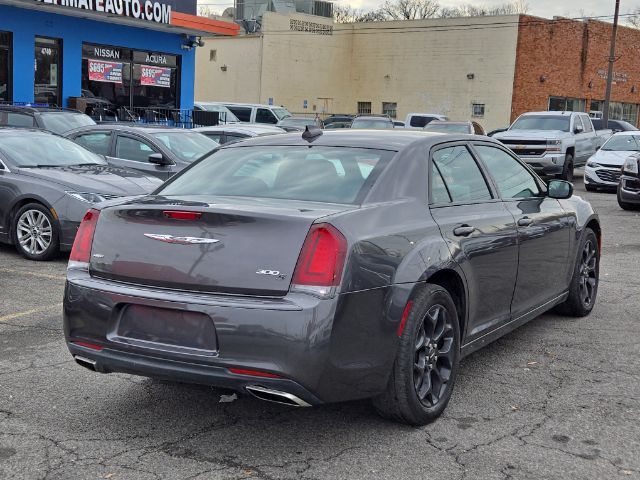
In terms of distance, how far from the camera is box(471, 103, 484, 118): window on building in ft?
153

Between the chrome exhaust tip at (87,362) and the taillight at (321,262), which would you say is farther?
the chrome exhaust tip at (87,362)

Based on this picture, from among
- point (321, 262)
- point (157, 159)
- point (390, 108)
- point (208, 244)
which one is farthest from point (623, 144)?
point (390, 108)

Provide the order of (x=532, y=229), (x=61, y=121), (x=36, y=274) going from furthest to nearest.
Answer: (x=61, y=121) < (x=36, y=274) < (x=532, y=229)

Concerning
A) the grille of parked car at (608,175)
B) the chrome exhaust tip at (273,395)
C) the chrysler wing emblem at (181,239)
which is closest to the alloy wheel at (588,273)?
the chrome exhaust tip at (273,395)

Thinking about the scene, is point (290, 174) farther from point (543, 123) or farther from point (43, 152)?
point (543, 123)

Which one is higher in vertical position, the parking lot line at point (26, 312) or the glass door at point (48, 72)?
the glass door at point (48, 72)

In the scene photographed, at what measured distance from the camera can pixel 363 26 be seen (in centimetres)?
5041

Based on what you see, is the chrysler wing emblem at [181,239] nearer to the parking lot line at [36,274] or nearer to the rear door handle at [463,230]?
the rear door handle at [463,230]

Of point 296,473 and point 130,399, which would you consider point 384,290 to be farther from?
point 130,399

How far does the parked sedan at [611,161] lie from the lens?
64.8ft

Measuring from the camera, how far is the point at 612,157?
20000 mm

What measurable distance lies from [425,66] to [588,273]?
4245cm

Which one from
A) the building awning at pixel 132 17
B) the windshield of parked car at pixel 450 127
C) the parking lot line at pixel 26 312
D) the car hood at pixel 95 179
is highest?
the building awning at pixel 132 17


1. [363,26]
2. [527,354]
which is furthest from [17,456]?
[363,26]
